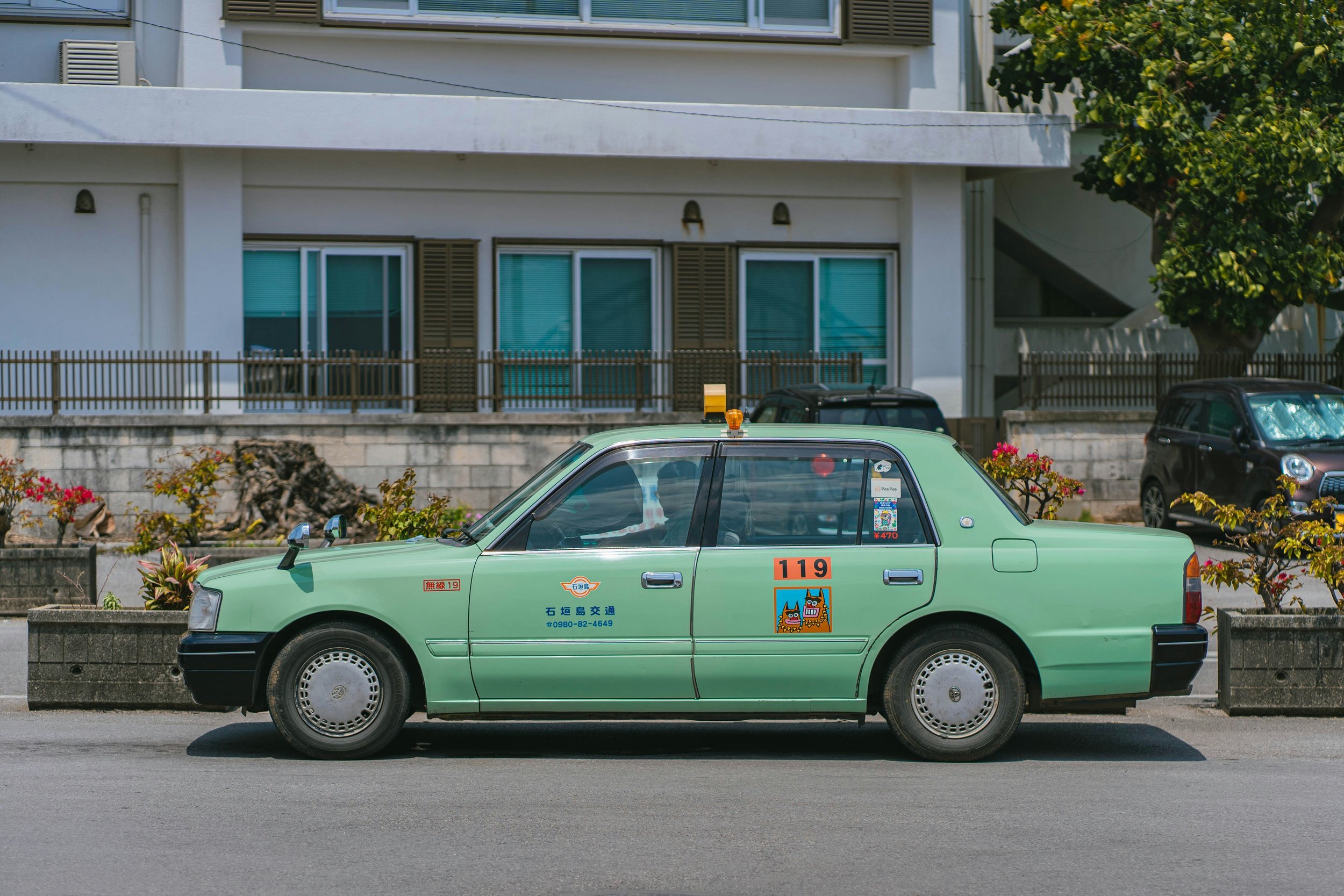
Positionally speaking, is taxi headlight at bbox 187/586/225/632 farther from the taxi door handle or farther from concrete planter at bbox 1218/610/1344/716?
concrete planter at bbox 1218/610/1344/716

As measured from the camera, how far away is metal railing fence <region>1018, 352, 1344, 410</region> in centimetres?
1969

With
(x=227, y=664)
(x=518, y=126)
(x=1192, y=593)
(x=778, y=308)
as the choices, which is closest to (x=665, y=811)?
(x=227, y=664)

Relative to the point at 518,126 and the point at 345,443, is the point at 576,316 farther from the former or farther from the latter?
the point at 345,443

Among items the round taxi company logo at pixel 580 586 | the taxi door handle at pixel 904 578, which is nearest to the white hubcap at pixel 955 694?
the taxi door handle at pixel 904 578

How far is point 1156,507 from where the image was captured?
17844 millimetres

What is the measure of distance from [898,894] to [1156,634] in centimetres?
258

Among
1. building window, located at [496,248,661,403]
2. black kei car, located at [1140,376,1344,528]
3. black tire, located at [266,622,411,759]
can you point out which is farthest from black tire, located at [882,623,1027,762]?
building window, located at [496,248,661,403]

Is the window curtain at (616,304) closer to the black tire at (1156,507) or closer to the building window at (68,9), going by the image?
the black tire at (1156,507)

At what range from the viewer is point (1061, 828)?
6086 millimetres

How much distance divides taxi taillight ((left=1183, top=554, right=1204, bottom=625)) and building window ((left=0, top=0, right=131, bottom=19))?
16821 mm

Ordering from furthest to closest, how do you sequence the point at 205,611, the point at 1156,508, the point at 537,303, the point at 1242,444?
the point at 537,303
the point at 1156,508
the point at 1242,444
the point at 205,611

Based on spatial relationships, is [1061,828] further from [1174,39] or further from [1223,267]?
[1174,39]

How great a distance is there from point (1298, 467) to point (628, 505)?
1023cm

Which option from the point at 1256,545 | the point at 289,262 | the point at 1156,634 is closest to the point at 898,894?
the point at 1156,634
